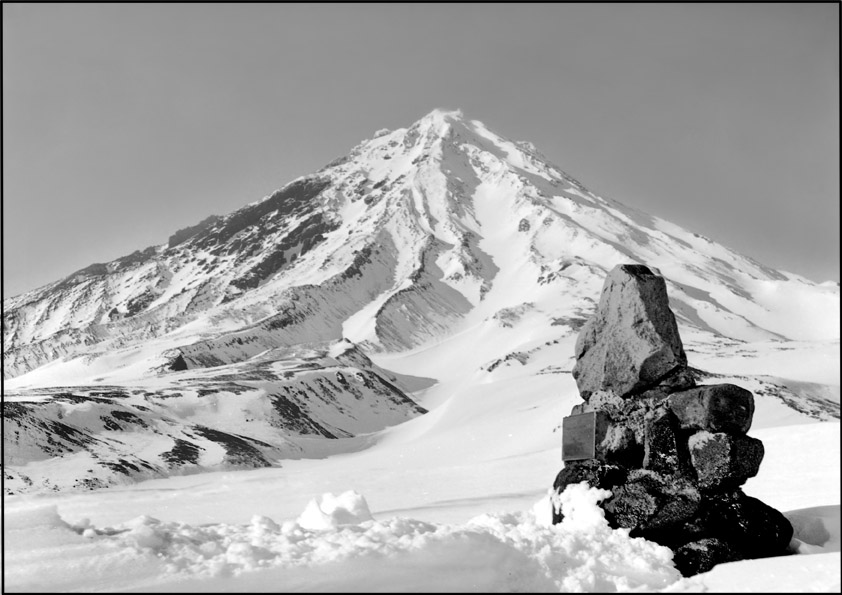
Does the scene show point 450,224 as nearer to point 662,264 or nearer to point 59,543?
point 662,264

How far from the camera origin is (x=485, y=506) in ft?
45.9

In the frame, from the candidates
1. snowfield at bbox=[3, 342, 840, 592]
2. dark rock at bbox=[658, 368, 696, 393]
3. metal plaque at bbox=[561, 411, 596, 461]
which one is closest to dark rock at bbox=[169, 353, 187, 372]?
snowfield at bbox=[3, 342, 840, 592]

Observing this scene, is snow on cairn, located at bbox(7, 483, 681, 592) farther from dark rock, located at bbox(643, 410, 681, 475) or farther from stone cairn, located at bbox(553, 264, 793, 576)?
dark rock, located at bbox(643, 410, 681, 475)

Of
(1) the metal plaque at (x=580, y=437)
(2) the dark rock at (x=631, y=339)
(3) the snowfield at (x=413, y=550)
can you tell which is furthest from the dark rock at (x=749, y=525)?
(2) the dark rock at (x=631, y=339)

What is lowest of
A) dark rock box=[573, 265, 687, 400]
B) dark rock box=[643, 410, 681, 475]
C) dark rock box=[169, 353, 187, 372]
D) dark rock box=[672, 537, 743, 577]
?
dark rock box=[672, 537, 743, 577]

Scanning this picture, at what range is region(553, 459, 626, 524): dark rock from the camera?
9602 mm

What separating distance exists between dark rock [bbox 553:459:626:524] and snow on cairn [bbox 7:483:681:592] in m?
1.25

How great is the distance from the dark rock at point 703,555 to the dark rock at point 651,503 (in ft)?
1.28

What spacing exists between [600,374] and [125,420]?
2679cm

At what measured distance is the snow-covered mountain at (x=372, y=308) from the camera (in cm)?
4993

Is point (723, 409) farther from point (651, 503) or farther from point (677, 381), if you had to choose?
point (651, 503)

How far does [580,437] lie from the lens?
10.4 metres

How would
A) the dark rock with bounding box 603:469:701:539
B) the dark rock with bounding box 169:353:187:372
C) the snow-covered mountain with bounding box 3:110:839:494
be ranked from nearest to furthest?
the dark rock with bounding box 603:469:701:539 → the snow-covered mountain with bounding box 3:110:839:494 → the dark rock with bounding box 169:353:187:372

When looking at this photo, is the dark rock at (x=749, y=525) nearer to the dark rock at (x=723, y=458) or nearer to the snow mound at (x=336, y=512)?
the dark rock at (x=723, y=458)
